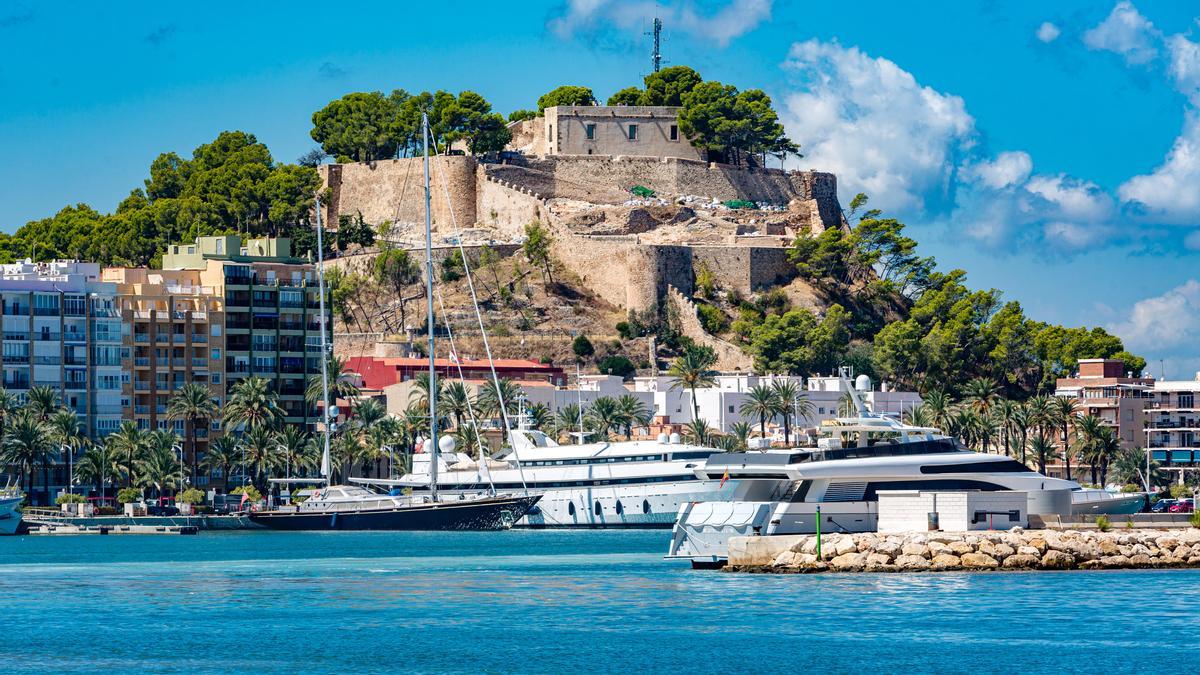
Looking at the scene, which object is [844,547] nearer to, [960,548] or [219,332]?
[960,548]

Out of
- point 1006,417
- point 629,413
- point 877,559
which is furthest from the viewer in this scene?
point 629,413

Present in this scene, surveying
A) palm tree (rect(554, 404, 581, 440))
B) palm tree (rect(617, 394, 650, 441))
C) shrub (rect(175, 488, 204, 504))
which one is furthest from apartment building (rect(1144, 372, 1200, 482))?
shrub (rect(175, 488, 204, 504))

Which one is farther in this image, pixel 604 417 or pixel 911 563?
pixel 604 417

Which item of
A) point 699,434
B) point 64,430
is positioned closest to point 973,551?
point 64,430

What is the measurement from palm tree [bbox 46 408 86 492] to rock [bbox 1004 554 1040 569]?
2020 inches

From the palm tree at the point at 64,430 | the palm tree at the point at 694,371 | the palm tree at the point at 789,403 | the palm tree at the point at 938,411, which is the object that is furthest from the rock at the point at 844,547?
the palm tree at the point at 694,371

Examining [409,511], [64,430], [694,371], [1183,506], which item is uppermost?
[694,371]

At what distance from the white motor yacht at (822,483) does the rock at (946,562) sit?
457 centimetres

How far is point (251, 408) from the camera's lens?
97.3 meters

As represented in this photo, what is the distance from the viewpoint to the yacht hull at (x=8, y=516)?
8512cm

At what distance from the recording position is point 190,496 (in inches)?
3659

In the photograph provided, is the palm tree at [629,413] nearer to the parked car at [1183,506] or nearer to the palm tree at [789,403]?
the palm tree at [789,403]

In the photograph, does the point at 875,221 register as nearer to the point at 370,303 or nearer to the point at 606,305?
the point at 606,305

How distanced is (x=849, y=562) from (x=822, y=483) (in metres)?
3.76
